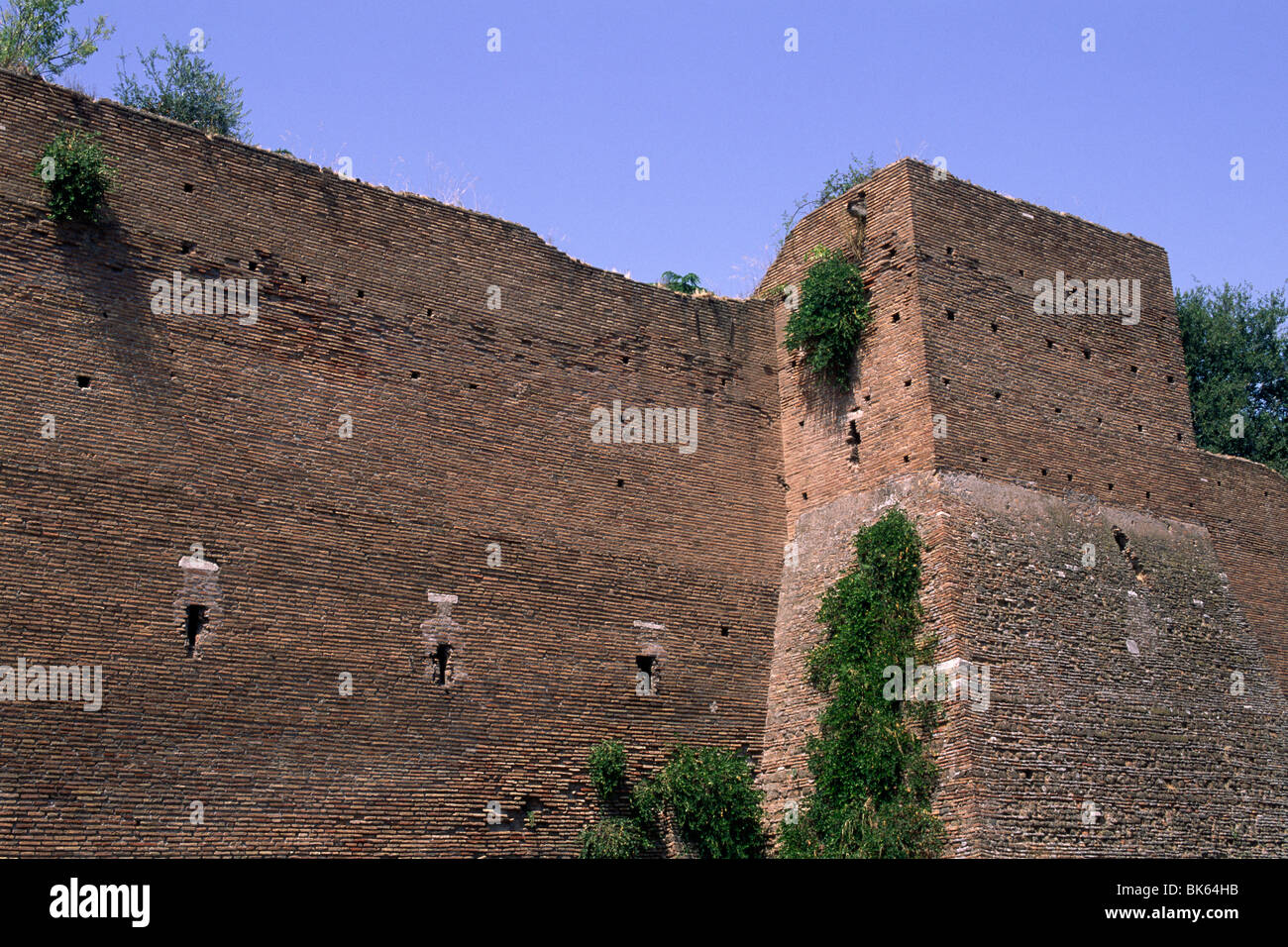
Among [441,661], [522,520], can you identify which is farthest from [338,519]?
[522,520]

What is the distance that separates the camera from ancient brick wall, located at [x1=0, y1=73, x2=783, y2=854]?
988 cm

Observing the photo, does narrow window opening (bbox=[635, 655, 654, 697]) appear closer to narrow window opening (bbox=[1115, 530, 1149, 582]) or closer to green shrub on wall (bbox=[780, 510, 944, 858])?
green shrub on wall (bbox=[780, 510, 944, 858])

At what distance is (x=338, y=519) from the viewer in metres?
11.2

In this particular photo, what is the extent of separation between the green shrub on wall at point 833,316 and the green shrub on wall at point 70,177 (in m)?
6.65

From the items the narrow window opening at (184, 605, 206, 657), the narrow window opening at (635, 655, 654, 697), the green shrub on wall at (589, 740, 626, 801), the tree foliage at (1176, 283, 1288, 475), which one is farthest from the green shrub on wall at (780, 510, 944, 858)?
the tree foliage at (1176, 283, 1288, 475)

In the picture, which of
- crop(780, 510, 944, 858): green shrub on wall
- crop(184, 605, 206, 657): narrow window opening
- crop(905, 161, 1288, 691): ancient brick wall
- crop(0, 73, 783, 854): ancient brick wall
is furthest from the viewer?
crop(905, 161, 1288, 691): ancient brick wall

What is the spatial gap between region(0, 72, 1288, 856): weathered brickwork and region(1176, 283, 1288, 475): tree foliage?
29.9 ft

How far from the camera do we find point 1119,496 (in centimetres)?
1397

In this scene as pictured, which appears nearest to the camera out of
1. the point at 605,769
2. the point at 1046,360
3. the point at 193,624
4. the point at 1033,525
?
the point at 193,624

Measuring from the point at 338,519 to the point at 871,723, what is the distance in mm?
4775

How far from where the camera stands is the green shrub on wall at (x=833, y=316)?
13625 millimetres

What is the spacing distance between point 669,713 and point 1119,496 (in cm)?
512

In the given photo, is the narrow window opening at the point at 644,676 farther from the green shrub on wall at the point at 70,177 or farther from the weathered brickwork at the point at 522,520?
the green shrub on wall at the point at 70,177

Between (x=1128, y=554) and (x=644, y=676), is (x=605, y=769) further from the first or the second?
(x=1128, y=554)
